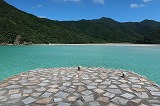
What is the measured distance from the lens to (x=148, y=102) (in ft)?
19.9

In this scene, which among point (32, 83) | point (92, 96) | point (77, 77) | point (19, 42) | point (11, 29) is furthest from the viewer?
point (11, 29)

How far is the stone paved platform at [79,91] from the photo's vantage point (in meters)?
6.13

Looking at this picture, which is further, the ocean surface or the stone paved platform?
the ocean surface

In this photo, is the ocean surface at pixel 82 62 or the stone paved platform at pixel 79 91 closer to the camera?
the stone paved platform at pixel 79 91

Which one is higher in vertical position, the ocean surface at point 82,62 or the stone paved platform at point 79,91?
the stone paved platform at point 79,91

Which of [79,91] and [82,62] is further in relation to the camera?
[82,62]

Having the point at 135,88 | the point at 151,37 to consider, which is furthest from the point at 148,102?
the point at 151,37

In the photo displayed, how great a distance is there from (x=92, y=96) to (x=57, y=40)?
84.6 metres

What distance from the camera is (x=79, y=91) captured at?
7.09 metres

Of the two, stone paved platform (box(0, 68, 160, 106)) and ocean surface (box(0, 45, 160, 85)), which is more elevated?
stone paved platform (box(0, 68, 160, 106))

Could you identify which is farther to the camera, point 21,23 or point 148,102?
point 21,23

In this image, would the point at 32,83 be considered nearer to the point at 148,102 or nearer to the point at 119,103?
the point at 119,103

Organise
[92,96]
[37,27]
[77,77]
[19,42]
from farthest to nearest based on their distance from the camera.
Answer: [37,27], [19,42], [77,77], [92,96]

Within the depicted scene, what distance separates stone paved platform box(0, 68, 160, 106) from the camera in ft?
20.1
